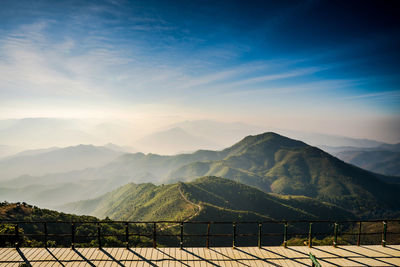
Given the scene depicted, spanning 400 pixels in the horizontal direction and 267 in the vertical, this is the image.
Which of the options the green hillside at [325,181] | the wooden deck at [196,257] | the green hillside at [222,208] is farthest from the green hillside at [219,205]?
the wooden deck at [196,257]

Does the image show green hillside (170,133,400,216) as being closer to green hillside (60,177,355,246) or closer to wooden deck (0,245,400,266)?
green hillside (60,177,355,246)

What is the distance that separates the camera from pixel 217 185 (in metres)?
95.6

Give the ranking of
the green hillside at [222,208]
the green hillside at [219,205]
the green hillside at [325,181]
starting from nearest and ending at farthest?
the green hillside at [222,208] < the green hillside at [219,205] < the green hillside at [325,181]

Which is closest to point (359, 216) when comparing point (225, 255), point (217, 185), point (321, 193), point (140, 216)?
point (321, 193)

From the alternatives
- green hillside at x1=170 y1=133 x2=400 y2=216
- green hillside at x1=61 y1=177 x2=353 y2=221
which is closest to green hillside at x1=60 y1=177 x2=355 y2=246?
green hillside at x1=61 y1=177 x2=353 y2=221

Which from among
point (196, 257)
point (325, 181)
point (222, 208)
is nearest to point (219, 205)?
point (222, 208)

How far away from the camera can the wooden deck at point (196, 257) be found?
8.22 m

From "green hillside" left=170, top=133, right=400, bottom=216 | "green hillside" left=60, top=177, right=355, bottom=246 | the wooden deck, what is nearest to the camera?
the wooden deck

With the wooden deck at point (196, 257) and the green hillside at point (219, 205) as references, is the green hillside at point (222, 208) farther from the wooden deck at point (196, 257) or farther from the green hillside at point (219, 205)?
the wooden deck at point (196, 257)

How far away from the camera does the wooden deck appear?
8217mm

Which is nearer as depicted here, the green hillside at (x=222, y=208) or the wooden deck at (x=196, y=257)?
the wooden deck at (x=196, y=257)

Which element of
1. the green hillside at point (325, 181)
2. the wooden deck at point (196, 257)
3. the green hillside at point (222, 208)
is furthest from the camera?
the green hillside at point (325, 181)

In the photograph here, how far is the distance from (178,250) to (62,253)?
15.2ft

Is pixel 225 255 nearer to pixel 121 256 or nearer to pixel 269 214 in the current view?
pixel 121 256
